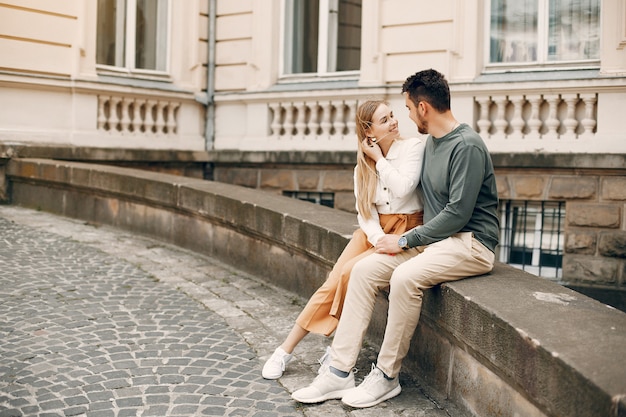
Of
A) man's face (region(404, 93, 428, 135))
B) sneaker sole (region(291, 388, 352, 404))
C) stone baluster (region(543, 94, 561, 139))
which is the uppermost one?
stone baluster (region(543, 94, 561, 139))

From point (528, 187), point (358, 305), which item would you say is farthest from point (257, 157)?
point (358, 305)

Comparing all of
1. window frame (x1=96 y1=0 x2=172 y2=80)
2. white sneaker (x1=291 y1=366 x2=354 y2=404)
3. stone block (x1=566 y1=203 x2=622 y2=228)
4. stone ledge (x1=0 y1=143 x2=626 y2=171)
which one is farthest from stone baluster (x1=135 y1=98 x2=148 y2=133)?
white sneaker (x1=291 y1=366 x2=354 y2=404)

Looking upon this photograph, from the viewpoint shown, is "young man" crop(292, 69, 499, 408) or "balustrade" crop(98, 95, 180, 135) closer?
"young man" crop(292, 69, 499, 408)

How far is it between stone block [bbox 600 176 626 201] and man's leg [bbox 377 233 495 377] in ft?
15.9

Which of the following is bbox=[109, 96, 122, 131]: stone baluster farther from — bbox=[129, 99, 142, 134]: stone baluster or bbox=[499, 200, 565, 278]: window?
bbox=[499, 200, 565, 278]: window

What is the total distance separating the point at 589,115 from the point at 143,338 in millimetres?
5866

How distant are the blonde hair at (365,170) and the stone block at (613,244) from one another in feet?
15.9

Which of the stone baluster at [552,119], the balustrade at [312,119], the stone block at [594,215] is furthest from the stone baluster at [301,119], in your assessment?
the stone block at [594,215]

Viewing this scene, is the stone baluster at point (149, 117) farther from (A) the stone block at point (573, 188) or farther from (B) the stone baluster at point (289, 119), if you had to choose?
(A) the stone block at point (573, 188)

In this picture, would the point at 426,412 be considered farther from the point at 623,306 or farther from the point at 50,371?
the point at 623,306

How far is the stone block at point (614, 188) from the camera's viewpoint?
316 inches

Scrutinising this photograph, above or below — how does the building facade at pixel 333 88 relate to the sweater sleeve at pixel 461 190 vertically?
above

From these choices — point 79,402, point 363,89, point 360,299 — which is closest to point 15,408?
point 79,402

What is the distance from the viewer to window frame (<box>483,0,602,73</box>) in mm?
8742
